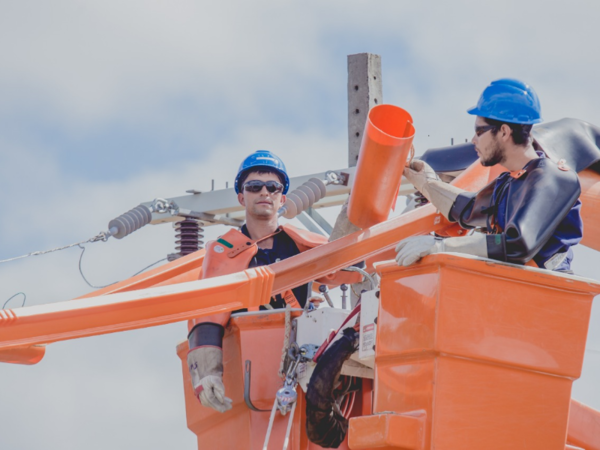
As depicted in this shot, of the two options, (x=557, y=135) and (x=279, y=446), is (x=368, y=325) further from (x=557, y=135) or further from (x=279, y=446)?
(x=557, y=135)

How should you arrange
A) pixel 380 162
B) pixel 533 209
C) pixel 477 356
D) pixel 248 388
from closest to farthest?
pixel 477 356 < pixel 533 209 < pixel 380 162 < pixel 248 388

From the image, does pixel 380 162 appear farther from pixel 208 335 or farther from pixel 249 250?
pixel 208 335

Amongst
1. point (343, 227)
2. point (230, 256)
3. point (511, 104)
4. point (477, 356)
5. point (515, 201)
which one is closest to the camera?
point (477, 356)

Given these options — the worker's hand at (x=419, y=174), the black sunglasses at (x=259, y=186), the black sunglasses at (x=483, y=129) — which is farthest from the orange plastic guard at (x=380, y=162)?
Result: the black sunglasses at (x=259, y=186)

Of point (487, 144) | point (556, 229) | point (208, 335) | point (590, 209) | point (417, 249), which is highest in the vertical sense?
point (487, 144)

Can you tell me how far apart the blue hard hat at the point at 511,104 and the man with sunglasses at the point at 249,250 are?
1651 mm

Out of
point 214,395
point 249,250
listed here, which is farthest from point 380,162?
point 214,395

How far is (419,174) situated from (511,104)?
81cm

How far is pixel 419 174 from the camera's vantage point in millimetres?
4906

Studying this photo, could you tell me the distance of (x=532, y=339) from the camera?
12.5ft

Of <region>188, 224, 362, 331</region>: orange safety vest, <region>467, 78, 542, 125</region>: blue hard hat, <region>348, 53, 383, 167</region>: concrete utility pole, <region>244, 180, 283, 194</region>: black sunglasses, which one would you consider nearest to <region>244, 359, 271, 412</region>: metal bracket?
<region>188, 224, 362, 331</region>: orange safety vest

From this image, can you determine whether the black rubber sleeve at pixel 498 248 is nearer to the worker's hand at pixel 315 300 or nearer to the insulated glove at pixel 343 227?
the worker's hand at pixel 315 300

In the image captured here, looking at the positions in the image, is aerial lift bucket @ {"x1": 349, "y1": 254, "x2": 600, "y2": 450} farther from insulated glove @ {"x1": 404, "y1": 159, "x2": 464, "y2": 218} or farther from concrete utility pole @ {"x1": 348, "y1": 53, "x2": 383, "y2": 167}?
concrete utility pole @ {"x1": 348, "y1": 53, "x2": 383, "y2": 167}

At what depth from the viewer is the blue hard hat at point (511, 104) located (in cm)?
420
